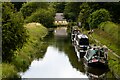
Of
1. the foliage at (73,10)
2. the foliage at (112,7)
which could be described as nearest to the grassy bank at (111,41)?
the foliage at (112,7)

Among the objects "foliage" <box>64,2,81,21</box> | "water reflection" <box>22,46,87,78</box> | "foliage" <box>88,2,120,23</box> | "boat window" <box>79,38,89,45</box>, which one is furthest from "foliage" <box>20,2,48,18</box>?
"water reflection" <box>22,46,87,78</box>

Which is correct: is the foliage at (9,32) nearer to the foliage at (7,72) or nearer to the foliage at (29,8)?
the foliage at (7,72)

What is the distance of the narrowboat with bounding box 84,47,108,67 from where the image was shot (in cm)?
2730

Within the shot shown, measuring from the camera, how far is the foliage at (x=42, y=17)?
227ft

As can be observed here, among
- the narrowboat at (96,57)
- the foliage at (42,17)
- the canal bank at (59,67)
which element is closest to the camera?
the canal bank at (59,67)

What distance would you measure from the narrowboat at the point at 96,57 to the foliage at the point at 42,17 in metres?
40.6

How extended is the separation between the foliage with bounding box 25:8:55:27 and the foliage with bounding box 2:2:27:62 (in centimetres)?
4410

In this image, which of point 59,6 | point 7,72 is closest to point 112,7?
point 7,72

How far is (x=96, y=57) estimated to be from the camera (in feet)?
91.8

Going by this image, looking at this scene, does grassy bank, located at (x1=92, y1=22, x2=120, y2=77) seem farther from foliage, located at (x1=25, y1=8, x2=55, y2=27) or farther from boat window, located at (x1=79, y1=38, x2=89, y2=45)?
foliage, located at (x1=25, y1=8, x2=55, y2=27)

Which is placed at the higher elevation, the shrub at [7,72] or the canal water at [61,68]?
the shrub at [7,72]

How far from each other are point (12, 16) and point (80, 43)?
14.8 meters

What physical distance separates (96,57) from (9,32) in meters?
7.88

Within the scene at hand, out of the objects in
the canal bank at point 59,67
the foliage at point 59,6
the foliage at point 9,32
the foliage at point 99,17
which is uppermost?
the foliage at point 9,32
